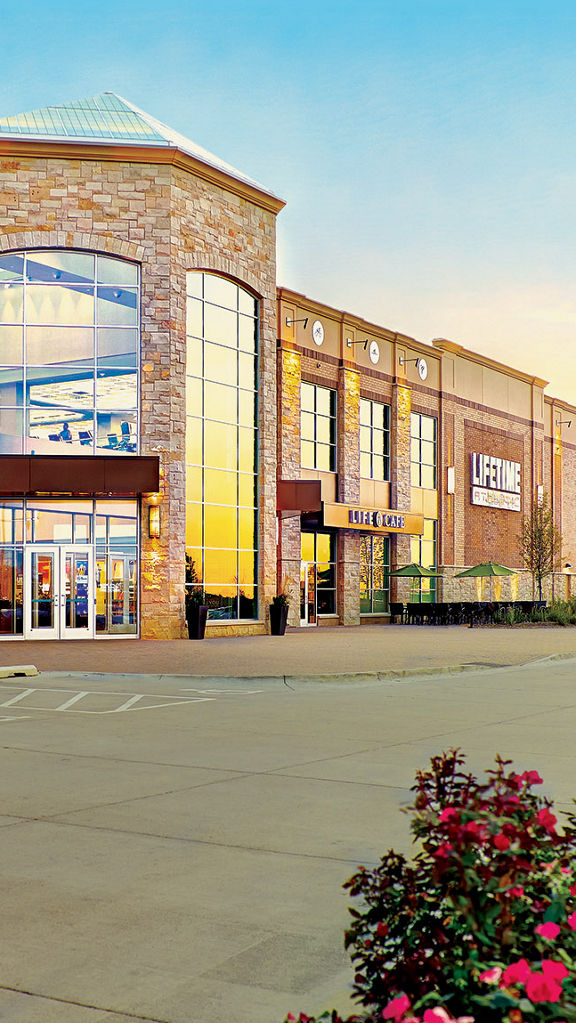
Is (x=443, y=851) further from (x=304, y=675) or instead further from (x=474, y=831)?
(x=304, y=675)

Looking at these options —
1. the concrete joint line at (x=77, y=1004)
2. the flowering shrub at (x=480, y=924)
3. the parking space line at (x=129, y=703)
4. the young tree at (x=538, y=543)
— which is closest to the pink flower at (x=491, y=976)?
the flowering shrub at (x=480, y=924)

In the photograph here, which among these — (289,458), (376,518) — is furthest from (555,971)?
(376,518)

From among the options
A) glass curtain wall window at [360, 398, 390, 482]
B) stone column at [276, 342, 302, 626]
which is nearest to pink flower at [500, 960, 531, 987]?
stone column at [276, 342, 302, 626]

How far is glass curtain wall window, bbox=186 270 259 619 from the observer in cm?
3284

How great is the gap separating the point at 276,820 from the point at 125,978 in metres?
3.23

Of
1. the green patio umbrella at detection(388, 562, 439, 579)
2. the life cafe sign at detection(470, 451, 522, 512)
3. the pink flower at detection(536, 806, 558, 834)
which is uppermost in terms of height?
the life cafe sign at detection(470, 451, 522, 512)

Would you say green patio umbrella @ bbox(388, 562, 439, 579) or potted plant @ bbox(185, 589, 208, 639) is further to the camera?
green patio umbrella @ bbox(388, 562, 439, 579)

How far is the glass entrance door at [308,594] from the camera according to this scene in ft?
139

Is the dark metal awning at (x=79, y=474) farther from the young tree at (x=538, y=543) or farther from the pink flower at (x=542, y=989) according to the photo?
the pink flower at (x=542, y=989)

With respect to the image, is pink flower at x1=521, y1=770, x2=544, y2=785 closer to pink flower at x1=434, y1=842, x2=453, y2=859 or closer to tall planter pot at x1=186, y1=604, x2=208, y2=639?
pink flower at x1=434, y1=842, x2=453, y2=859

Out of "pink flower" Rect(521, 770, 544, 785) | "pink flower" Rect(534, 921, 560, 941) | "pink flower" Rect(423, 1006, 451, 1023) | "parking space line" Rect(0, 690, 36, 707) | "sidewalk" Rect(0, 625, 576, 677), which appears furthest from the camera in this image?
"sidewalk" Rect(0, 625, 576, 677)

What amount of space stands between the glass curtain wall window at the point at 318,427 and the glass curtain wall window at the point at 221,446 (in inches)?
295

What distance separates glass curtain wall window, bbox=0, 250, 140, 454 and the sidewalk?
587 centimetres

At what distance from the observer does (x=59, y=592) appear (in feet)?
102
